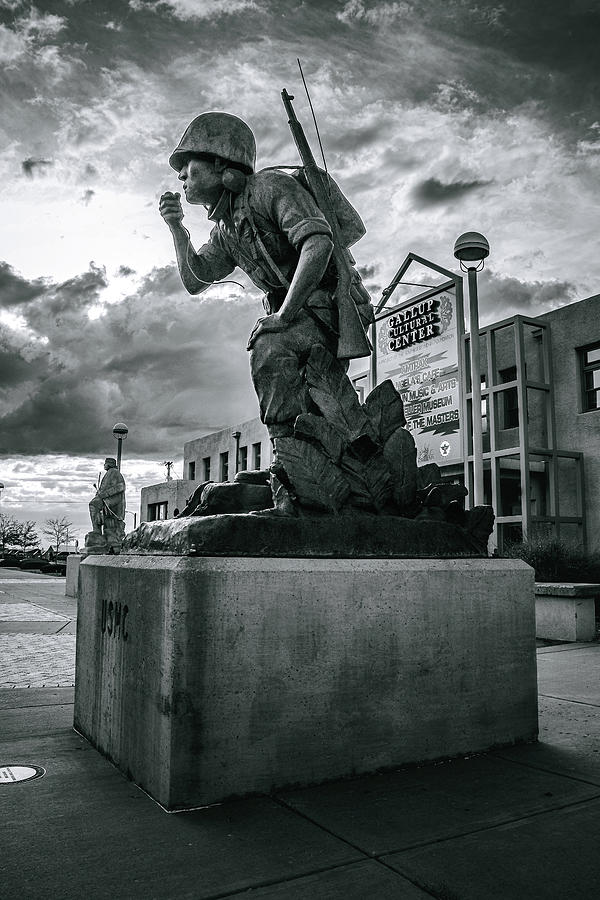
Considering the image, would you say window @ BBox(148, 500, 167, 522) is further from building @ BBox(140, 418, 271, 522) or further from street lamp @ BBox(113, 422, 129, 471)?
street lamp @ BBox(113, 422, 129, 471)

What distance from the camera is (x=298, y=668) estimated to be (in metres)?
2.72

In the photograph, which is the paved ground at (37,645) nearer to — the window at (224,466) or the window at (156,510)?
the window at (224,466)

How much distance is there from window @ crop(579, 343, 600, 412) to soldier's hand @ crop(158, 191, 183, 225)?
17.9 metres

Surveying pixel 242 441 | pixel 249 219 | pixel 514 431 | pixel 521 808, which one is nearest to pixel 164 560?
pixel 521 808

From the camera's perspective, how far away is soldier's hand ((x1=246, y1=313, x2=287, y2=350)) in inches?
142

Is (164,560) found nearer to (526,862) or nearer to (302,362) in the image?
(302,362)

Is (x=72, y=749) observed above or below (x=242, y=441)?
below

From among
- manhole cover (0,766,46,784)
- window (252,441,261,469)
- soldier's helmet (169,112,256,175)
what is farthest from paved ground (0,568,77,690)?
window (252,441,261,469)

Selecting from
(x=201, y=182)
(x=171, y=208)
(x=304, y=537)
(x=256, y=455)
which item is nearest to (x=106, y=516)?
(x=171, y=208)

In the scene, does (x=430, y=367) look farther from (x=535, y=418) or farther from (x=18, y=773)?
(x=18, y=773)

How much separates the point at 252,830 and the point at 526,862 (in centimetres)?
85

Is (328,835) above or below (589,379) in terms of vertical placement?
below

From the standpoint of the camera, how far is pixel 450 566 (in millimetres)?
3195

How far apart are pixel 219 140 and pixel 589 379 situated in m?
18.4
